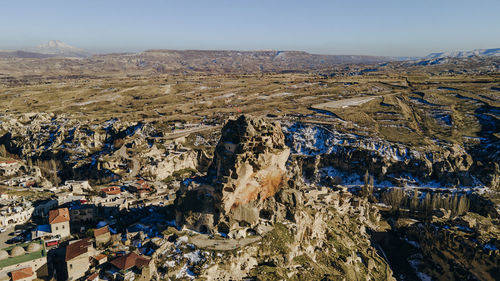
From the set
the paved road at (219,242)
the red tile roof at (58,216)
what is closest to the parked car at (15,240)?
the red tile roof at (58,216)

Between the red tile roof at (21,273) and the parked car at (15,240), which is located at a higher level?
the red tile roof at (21,273)

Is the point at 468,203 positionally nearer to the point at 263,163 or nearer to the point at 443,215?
the point at 443,215

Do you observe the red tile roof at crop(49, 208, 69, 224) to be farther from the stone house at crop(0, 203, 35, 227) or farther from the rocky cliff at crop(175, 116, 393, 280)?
the rocky cliff at crop(175, 116, 393, 280)

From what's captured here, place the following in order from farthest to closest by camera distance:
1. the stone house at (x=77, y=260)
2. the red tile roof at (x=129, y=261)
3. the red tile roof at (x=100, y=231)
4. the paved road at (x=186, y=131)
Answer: the paved road at (x=186, y=131)
the red tile roof at (x=100, y=231)
the stone house at (x=77, y=260)
the red tile roof at (x=129, y=261)

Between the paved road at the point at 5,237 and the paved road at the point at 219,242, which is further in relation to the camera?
the paved road at the point at 5,237

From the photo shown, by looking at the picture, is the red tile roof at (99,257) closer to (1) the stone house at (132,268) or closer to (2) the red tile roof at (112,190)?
(1) the stone house at (132,268)

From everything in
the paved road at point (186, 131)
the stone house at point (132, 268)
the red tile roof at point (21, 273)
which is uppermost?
the stone house at point (132, 268)

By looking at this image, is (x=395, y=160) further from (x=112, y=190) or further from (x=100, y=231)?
(x=100, y=231)

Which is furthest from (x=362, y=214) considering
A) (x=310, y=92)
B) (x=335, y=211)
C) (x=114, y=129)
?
(x=310, y=92)
